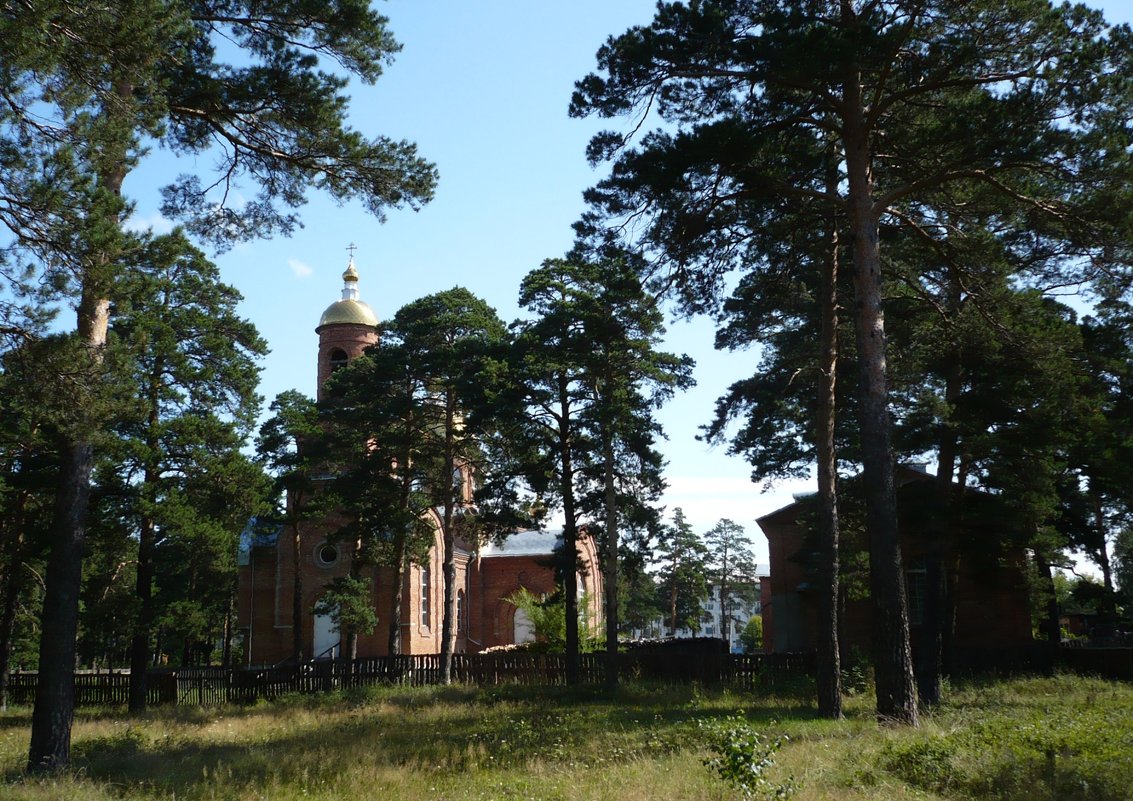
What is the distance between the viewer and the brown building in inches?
859

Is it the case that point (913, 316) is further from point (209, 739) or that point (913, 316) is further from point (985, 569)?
point (209, 739)

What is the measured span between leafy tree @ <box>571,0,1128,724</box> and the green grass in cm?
234

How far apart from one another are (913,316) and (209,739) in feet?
50.8

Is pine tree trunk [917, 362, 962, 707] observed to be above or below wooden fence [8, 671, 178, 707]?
above

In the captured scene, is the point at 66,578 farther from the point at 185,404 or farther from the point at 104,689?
the point at 104,689

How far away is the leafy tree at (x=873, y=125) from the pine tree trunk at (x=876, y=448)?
23 millimetres

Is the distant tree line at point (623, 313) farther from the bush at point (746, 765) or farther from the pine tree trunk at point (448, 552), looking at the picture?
the bush at point (746, 765)

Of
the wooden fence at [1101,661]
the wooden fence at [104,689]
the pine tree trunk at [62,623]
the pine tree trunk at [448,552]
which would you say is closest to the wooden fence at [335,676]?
the wooden fence at [104,689]

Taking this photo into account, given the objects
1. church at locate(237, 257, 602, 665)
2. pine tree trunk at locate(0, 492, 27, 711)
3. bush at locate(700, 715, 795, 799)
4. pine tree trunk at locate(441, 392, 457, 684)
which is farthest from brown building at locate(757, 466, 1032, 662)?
pine tree trunk at locate(0, 492, 27, 711)

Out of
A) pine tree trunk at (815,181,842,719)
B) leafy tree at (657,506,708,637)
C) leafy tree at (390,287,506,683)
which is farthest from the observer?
leafy tree at (657,506,708,637)

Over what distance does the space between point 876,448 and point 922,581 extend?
19.4 m

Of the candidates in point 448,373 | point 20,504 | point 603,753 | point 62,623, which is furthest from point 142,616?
point 603,753

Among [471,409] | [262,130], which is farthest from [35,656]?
[262,130]

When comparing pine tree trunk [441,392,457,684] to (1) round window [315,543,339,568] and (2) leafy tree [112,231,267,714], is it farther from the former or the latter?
(1) round window [315,543,339,568]
